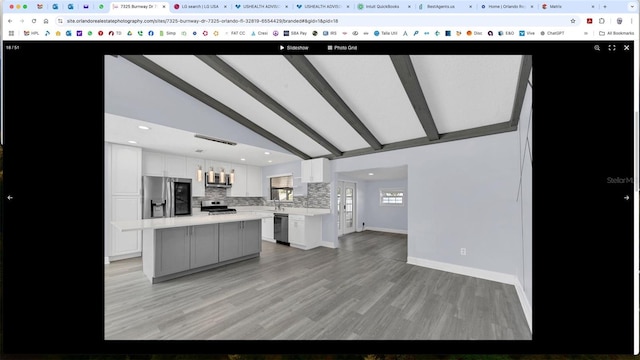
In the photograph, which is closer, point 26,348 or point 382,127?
point 26,348

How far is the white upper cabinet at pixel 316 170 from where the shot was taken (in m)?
4.30

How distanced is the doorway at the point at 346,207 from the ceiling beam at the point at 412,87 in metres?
3.24

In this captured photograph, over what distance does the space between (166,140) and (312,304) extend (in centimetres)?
308

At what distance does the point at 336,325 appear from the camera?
1556mm

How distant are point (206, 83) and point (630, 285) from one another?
3.18 metres

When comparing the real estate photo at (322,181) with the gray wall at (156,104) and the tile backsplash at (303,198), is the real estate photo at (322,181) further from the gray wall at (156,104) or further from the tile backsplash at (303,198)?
the tile backsplash at (303,198)

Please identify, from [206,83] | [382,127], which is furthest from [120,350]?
[382,127]

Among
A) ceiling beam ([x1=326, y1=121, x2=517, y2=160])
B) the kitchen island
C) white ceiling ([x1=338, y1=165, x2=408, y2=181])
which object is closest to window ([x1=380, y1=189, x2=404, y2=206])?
white ceiling ([x1=338, y1=165, x2=408, y2=181])

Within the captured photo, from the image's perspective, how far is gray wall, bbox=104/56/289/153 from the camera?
2029 mm

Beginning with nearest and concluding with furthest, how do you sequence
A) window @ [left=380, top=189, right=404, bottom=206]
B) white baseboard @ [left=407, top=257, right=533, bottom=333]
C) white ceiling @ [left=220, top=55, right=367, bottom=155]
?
white ceiling @ [left=220, top=55, right=367, bottom=155] → white baseboard @ [left=407, top=257, right=533, bottom=333] → window @ [left=380, top=189, right=404, bottom=206]

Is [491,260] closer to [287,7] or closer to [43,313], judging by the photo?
[287,7]

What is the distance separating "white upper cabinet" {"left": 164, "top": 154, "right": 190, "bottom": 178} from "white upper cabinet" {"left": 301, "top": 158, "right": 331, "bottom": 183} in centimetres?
246

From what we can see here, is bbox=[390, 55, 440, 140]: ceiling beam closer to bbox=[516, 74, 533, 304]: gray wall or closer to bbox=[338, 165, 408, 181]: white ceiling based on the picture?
bbox=[516, 74, 533, 304]: gray wall

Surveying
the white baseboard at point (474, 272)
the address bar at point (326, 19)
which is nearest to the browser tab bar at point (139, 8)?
the address bar at point (326, 19)
